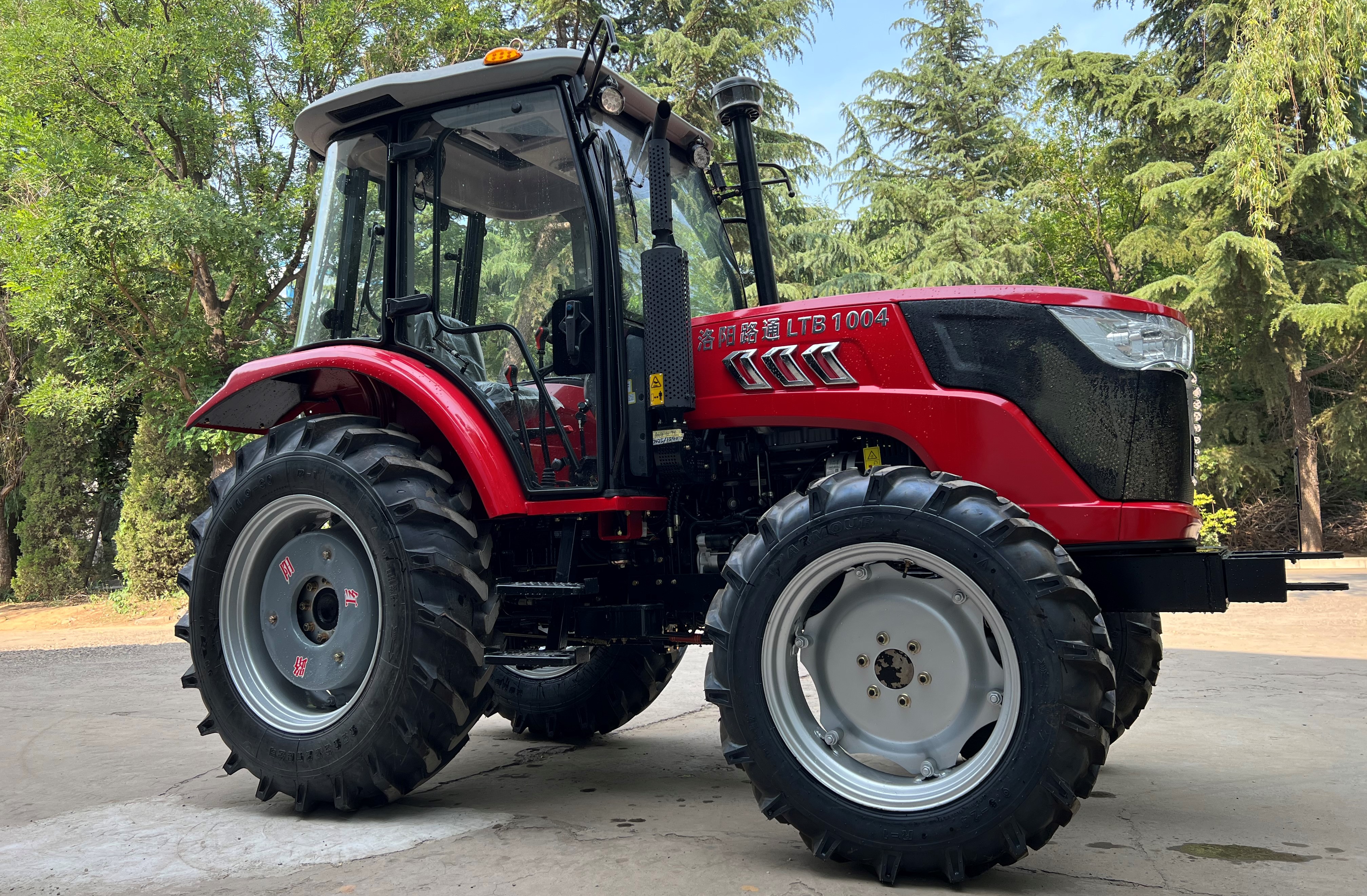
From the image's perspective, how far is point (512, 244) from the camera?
4.59 meters

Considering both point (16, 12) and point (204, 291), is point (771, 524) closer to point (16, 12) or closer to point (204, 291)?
point (204, 291)

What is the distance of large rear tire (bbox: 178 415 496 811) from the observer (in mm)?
3840

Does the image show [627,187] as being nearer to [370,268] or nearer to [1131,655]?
[370,268]

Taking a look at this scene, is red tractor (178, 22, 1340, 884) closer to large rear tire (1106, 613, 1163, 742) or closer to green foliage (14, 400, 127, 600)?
large rear tire (1106, 613, 1163, 742)

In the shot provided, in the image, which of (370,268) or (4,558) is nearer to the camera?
(370,268)

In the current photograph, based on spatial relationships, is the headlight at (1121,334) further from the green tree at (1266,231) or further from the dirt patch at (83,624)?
the green tree at (1266,231)

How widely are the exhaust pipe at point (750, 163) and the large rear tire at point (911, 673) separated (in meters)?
1.58

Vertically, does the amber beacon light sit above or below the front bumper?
above

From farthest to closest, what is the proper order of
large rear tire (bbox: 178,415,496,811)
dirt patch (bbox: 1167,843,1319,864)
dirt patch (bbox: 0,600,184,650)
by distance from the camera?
1. dirt patch (bbox: 0,600,184,650)
2. large rear tire (bbox: 178,415,496,811)
3. dirt patch (bbox: 1167,843,1319,864)

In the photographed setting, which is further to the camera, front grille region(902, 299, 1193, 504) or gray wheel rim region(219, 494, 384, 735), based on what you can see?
gray wheel rim region(219, 494, 384, 735)

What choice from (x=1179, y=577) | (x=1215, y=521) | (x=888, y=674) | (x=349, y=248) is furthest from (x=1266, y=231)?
(x=888, y=674)

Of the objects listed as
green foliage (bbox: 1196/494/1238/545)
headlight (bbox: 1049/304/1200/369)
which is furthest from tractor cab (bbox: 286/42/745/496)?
green foliage (bbox: 1196/494/1238/545)

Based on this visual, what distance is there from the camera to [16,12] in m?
15.6

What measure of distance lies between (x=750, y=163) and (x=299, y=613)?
9.03 feet
